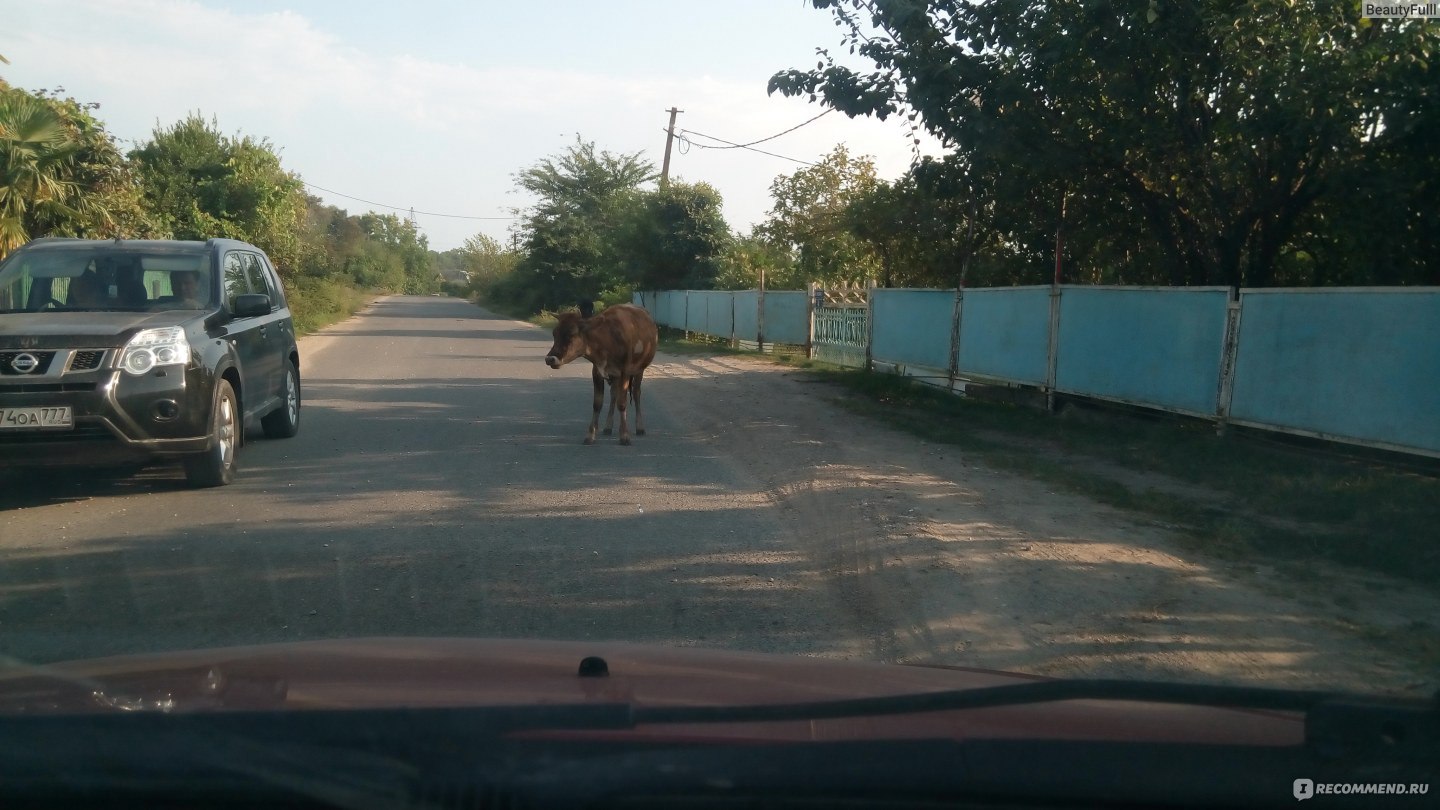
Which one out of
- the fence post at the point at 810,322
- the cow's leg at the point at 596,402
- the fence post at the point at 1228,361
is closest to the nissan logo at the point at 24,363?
the cow's leg at the point at 596,402

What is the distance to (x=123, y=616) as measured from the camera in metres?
5.82

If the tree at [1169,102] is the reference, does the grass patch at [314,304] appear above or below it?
below

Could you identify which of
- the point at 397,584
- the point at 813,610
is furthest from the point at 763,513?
the point at 397,584

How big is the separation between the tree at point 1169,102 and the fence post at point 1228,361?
5.24 feet

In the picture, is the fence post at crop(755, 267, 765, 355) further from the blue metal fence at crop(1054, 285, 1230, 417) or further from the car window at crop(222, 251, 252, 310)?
the car window at crop(222, 251, 252, 310)

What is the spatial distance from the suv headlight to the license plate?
513 mm

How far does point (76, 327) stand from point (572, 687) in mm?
6999

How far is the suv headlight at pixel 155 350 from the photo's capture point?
26.8 ft

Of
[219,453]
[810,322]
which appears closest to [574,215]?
[810,322]

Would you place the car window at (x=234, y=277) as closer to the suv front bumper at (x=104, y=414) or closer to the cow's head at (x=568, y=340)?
the suv front bumper at (x=104, y=414)

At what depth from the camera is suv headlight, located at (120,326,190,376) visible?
816 centimetres

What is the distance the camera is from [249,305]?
949 centimetres

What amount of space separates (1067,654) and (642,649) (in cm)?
296

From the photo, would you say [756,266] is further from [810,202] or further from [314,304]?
[314,304]
